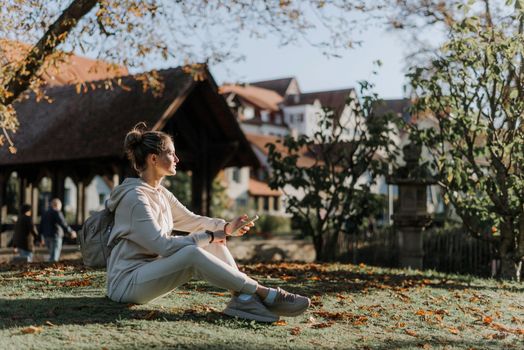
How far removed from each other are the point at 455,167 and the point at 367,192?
5.59 metres

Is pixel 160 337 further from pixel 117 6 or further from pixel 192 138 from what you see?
pixel 192 138

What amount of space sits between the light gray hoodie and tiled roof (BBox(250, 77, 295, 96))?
76.4 m

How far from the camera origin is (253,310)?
5.23 m

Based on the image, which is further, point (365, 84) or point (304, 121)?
point (304, 121)

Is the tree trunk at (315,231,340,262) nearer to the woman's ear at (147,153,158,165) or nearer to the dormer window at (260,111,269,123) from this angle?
the woman's ear at (147,153,158,165)

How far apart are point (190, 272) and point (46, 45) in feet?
21.5

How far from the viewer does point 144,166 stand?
5.39m

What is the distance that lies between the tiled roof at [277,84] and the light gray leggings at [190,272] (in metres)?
76.6

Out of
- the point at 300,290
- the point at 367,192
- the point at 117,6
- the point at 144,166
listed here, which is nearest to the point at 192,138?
the point at 367,192

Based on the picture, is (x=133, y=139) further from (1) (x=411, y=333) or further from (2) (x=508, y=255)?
(2) (x=508, y=255)

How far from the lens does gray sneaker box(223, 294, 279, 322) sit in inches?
205

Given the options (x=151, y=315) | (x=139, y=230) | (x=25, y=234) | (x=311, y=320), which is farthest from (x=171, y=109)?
(x=139, y=230)

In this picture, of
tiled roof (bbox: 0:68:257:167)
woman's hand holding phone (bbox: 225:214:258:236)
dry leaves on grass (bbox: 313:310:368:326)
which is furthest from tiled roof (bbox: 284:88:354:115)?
woman's hand holding phone (bbox: 225:214:258:236)

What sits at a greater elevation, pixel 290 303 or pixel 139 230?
pixel 139 230
